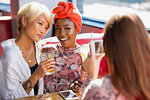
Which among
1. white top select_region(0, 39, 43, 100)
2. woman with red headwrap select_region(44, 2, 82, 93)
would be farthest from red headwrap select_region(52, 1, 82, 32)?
white top select_region(0, 39, 43, 100)

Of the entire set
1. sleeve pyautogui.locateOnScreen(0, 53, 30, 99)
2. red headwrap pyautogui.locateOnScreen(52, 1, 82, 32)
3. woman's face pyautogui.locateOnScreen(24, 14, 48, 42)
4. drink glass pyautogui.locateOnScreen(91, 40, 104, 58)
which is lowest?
sleeve pyautogui.locateOnScreen(0, 53, 30, 99)

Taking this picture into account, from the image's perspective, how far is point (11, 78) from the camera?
1910 millimetres

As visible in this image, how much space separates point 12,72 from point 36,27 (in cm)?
45

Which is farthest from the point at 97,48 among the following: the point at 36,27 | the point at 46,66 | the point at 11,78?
the point at 11,78

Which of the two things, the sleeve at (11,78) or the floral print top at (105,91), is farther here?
the sleeve at (11,78)

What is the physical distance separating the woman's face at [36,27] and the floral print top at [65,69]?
0.81 ft

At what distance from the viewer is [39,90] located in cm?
216

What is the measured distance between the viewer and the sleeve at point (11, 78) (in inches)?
74.4

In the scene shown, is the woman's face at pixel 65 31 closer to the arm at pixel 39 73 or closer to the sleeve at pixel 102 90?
the arm at pixel 39 73

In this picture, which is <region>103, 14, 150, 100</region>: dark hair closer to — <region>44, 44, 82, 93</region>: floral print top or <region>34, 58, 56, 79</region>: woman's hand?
<region>34, 58, 56, 79</region>: woman's hand

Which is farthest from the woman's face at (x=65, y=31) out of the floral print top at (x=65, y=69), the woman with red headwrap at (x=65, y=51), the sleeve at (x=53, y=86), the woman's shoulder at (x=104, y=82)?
the woman's shoulder at (x=104, y=82)

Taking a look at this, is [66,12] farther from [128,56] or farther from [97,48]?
[128,56]

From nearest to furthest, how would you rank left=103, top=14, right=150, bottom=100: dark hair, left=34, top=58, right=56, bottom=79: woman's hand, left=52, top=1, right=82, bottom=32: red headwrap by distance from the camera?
left=103, top=14, right=150, bottom=100: dark hair → left=34, top=58, right=56, bottom=79: woman's hand → left=52, top=1, right=82, bottom=32: red headwrap

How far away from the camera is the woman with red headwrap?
6.98 ft
